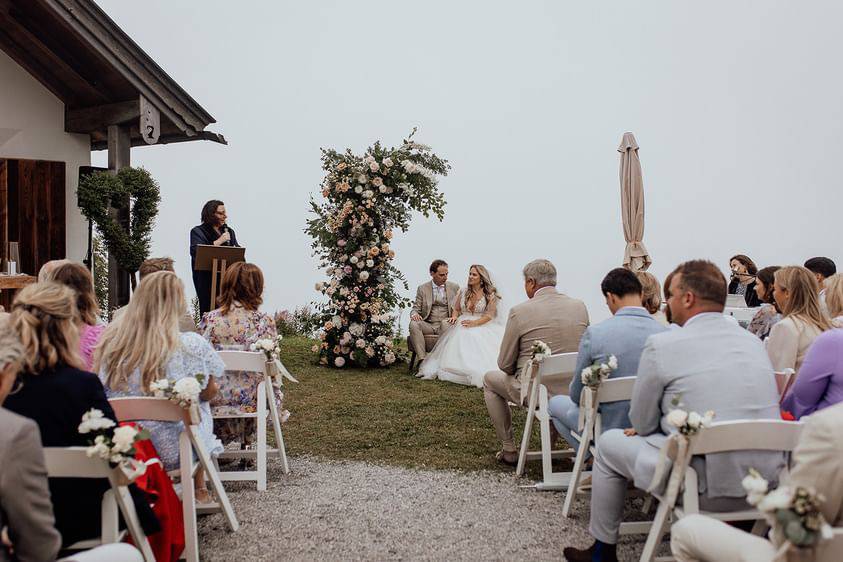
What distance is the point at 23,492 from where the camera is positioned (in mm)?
2135

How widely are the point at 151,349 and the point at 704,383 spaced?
277 centimetres

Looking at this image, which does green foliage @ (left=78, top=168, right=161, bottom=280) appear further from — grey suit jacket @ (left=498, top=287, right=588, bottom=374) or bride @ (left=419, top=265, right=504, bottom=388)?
grey suit jacket @ (left=498, top=287, right=588, bottom=374)

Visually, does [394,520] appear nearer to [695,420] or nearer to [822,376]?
[695,420]

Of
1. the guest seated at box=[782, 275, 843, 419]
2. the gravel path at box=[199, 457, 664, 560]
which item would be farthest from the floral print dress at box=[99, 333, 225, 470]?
the guest seated at box=[782, 275, 843, 419]

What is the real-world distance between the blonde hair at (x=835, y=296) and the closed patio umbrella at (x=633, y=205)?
454 cm

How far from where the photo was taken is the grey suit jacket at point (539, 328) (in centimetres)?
571

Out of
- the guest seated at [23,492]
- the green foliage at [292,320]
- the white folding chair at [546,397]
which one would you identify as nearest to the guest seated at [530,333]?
the white folding chair at [546,397]

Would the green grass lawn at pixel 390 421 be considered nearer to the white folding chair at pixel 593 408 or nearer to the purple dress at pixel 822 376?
the white folding chair at pixel 593 408

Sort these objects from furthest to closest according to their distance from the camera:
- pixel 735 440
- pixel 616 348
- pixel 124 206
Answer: pixel 124 206 → pixel 616 348 → pixel 735 440

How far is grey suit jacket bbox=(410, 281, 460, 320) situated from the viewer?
11281 mm

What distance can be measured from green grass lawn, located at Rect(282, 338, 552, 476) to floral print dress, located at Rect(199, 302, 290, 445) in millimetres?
842

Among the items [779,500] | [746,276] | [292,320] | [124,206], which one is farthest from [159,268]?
[292,320]

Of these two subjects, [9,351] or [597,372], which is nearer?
[9,351]

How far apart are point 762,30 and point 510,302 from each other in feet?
28.9
